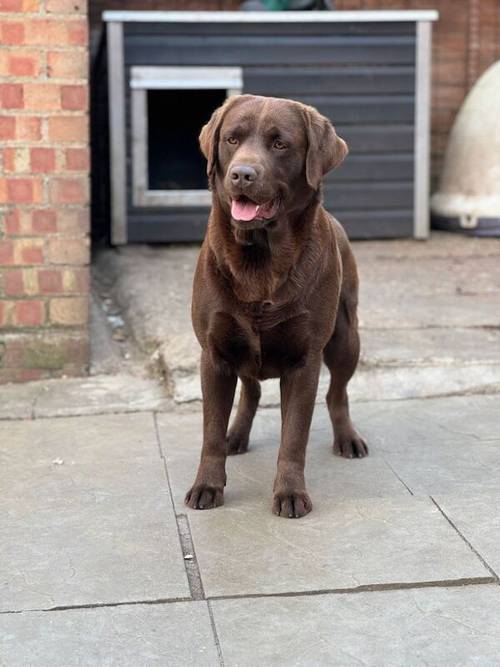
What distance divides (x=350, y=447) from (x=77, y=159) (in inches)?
79.2

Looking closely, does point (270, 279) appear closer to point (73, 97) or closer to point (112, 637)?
point (112, 637)

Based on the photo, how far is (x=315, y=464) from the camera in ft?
13.8

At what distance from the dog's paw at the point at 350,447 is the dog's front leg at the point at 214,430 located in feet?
Result: 2.19

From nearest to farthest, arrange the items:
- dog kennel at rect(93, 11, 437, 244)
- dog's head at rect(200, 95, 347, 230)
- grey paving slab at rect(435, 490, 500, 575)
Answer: grey paving slab at rect(435, 490, 500, 575), dog's head at rect(200, 95, 347, 230), dog kennel at rect(93, 11, 437, 244)

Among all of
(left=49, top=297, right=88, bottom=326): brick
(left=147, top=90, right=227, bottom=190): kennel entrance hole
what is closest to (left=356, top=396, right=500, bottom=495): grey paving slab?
(left=49, top=297, right=88, bottom=326): brick

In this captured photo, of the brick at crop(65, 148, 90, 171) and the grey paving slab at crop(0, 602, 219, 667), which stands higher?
the brick at crop(65, 148, 90, 171)

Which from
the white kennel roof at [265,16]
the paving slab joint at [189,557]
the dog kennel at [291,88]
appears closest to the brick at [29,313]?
the paving slab joint at [189,557]

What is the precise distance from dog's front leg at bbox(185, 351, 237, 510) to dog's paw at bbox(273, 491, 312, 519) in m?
0.22

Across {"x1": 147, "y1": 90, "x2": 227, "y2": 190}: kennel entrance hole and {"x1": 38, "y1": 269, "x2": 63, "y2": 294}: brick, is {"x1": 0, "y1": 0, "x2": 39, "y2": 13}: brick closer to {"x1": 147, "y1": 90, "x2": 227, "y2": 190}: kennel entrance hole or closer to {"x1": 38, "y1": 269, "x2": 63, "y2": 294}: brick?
{"x1": 38, "y1": 269, "x2": 63, "y2": 294}: brick

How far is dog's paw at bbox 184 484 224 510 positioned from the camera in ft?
12.2

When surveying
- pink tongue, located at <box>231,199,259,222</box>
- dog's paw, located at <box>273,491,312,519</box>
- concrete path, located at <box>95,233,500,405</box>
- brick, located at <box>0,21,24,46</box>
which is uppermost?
brick, located at <box>0,21,24,46</box>

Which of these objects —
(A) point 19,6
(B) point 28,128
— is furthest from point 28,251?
(A) point 19,6

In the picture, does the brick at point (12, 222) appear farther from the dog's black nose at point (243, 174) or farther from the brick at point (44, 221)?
the dog's black nose at point (243, 174)

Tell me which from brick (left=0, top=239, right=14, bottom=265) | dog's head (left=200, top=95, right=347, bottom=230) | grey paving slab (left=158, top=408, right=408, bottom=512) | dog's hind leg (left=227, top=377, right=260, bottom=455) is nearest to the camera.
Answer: dog's head (left=200, top=95, right=347, bottom=230)
